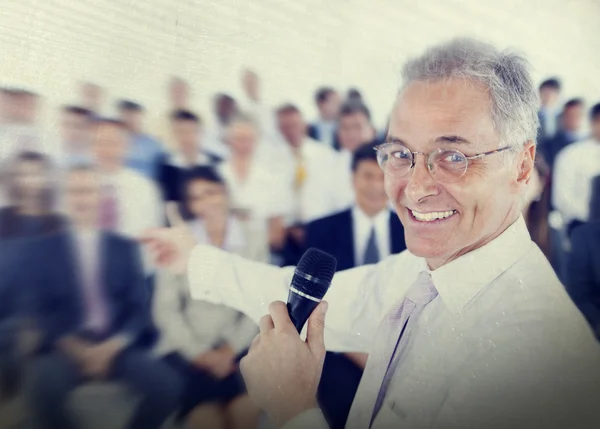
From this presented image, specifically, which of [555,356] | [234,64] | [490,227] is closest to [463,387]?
[555,356]

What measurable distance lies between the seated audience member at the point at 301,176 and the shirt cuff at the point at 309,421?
0.46 metres

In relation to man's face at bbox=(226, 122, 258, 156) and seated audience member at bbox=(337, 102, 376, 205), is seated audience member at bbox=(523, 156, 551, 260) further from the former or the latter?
man's face at bbox=(226, 122, 258, 156)

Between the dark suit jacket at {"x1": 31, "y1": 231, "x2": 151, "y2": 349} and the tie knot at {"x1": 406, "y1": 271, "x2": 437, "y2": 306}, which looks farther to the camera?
the tie knot at {"x1": 406, "y1": 271, "x2": 437, "y2": 306}

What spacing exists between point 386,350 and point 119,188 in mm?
946

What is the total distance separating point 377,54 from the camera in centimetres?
176

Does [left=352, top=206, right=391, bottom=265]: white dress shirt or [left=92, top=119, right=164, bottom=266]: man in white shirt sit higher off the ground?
[left=92, top=119, right=164, bottom=266]: man in white shirt

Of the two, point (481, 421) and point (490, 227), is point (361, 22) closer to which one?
point (490, 227)

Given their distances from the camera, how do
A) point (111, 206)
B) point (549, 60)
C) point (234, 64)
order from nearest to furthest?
point (111, 206) → point (234, 64) → point (549, 60)

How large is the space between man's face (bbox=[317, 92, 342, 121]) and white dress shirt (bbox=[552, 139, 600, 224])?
845 mm

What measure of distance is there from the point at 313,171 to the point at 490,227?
0.58 m

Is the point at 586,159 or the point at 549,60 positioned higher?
the point at 549,60

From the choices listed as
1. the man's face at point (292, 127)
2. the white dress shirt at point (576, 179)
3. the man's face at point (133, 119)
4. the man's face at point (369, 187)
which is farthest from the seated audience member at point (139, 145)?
the white dress shirt at point (576, 179)

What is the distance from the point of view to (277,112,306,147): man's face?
1.67 metres

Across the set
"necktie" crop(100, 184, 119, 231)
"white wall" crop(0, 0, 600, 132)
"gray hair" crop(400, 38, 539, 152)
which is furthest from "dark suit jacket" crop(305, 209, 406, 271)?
"necktie" crop(100, 184, 119, 231)
